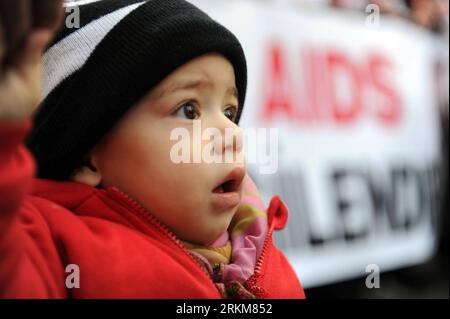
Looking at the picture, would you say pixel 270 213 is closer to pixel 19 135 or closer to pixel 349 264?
pixel 19 135

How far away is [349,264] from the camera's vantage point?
1581 millimetres

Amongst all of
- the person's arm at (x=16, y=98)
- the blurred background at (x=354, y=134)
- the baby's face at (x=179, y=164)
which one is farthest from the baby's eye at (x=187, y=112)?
the blurred background at (x=354, y=134)

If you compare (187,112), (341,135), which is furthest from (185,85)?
(341,135)

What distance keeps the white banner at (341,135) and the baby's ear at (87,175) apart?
69cm

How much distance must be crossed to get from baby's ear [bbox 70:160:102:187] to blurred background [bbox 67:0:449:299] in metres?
0.66

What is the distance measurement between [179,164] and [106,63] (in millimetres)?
100

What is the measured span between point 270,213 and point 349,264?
1.03 meters

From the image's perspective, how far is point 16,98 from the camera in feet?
1.11

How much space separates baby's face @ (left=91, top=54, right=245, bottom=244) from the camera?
0.50 meters

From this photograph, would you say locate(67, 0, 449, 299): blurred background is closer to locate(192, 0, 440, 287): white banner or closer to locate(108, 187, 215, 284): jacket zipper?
locate(192, 0, 440, 287): white banner

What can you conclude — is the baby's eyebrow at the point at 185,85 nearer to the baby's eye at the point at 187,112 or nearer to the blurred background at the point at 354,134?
the baby's eye at the point at 187,112

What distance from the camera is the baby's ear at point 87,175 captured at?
0.53m

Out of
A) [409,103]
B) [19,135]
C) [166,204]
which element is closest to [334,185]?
[409,103]

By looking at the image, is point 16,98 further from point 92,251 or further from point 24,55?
point 92,251
